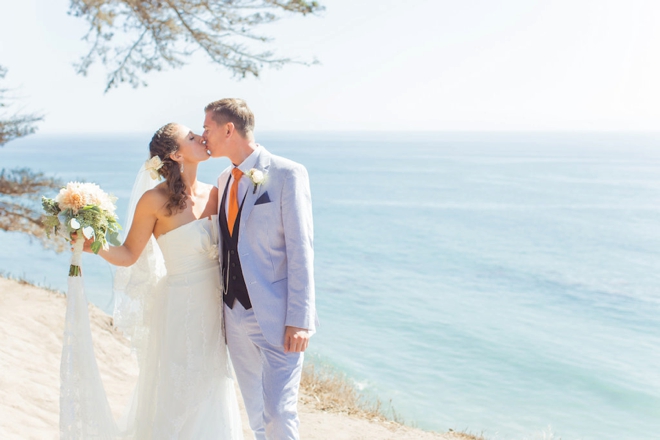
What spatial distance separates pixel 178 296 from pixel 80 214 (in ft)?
2.22

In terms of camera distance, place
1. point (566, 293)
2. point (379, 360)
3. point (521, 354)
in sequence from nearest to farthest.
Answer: point (379, 360)
point (521, 354)
point (566, 293)

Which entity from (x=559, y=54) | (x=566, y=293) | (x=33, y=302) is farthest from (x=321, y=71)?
(x=33, y=302)

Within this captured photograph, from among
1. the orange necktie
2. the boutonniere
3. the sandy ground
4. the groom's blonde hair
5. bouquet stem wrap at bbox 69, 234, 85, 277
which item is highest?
the groom's blonde hair

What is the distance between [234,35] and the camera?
27.5ft

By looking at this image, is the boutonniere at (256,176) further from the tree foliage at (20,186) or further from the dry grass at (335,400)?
the tree foliage at (20,186)

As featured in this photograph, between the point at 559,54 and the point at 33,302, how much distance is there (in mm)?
96969

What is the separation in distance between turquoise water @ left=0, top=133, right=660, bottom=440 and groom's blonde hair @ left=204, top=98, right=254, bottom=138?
8.81 metres

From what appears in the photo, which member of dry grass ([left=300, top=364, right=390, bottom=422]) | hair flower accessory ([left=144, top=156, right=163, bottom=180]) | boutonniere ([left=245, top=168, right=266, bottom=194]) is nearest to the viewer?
boutonniere ([left=245, top=168, right=266, bottom=194])

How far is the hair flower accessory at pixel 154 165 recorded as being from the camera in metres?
3.36

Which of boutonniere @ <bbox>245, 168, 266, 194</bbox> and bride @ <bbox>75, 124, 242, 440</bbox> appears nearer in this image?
boutonniere @ <bbox>245, 168, 266, 194</bbox>

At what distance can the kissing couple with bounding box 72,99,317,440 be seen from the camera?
125 inches

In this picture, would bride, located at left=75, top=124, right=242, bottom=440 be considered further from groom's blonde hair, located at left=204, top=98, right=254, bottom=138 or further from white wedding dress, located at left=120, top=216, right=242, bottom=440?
groom's blonde hair, located at left=204, top=98, right=254, bottom=138

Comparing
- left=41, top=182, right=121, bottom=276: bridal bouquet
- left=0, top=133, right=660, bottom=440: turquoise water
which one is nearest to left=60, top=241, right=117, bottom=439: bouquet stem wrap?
left=41, top=182, right=121, bottom=276: bridal bouquet

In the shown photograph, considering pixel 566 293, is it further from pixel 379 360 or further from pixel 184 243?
pixel 184 243
